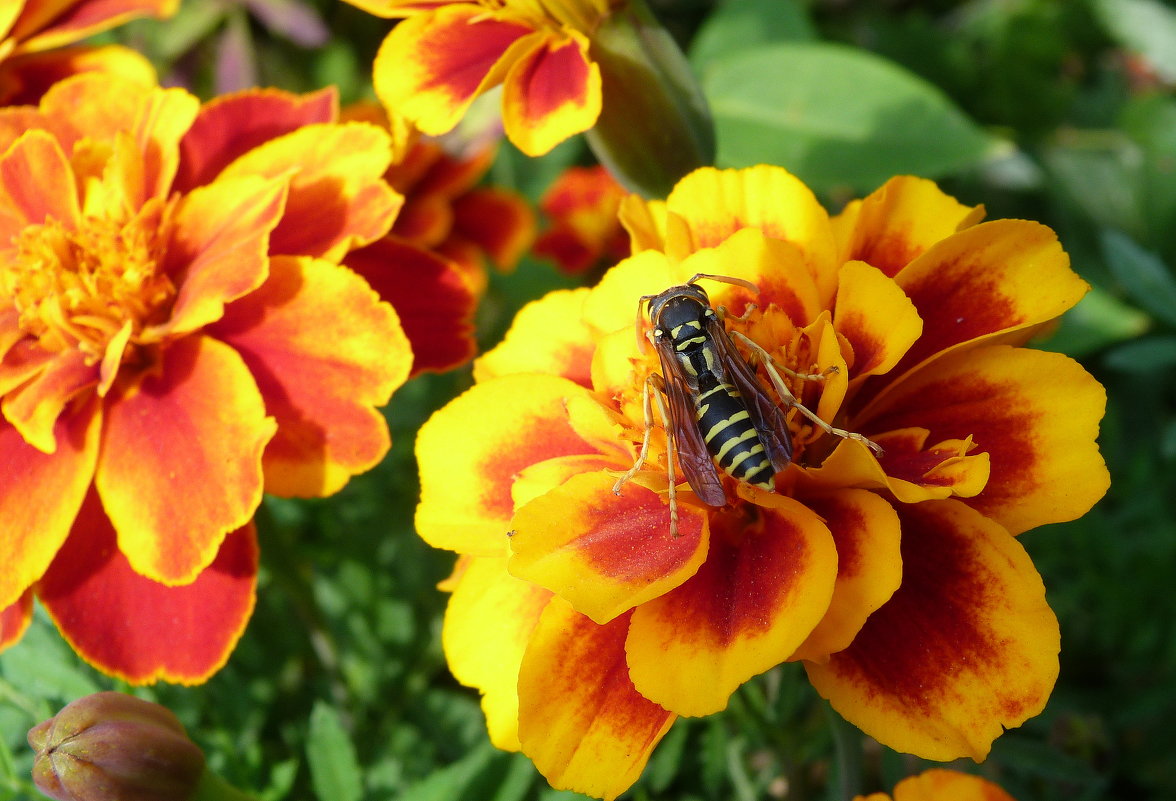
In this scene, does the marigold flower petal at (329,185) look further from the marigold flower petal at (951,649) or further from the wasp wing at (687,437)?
the marigold flower petal at (951,649)

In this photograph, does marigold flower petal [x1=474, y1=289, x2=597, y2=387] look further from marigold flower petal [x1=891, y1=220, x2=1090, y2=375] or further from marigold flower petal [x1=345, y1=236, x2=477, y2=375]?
marigold flower petal [x1=891, y1=220, x2=1090, y2=375]

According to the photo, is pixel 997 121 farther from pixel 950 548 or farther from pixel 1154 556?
pixel 950 548

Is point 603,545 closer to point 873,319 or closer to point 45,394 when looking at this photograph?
point 873,319

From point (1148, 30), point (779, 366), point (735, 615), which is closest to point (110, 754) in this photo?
point (735, 615)

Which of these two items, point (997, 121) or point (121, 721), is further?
point (997, 121)

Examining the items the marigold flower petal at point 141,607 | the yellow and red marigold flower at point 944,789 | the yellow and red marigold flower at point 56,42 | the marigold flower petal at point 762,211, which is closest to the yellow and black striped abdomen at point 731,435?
the marigold flower petal at point 762,211

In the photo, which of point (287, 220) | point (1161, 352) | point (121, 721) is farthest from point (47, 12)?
point (1161, 352)

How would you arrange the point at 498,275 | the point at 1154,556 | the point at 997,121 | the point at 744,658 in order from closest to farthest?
the point at 744,658 → the point at 1154,556 → the point at 498,275 → the point at 997,121
